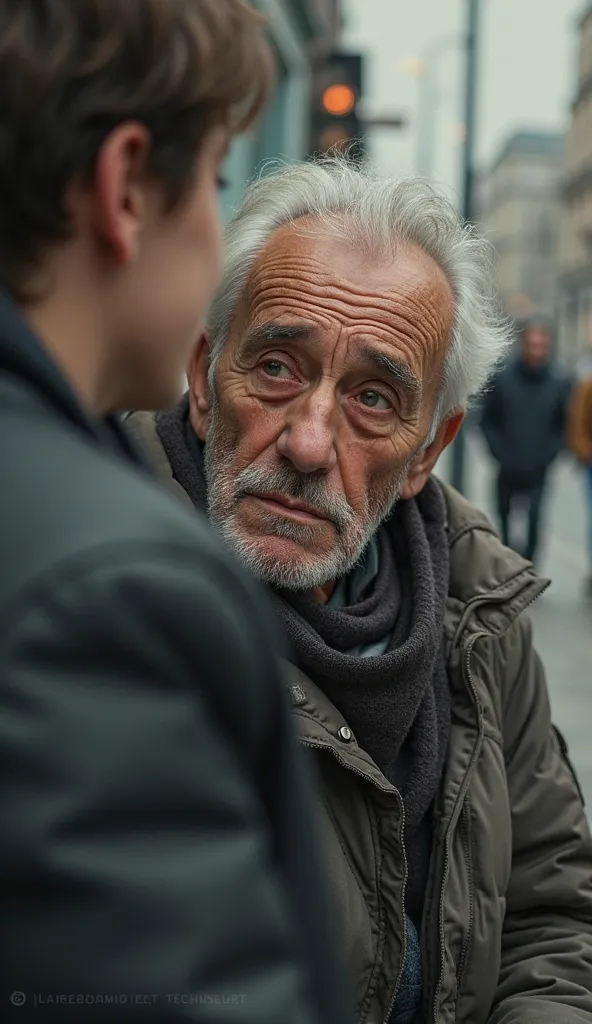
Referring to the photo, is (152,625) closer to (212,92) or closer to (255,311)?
(212,92)

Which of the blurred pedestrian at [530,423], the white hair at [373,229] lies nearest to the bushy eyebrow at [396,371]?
the white hair at [373,229]

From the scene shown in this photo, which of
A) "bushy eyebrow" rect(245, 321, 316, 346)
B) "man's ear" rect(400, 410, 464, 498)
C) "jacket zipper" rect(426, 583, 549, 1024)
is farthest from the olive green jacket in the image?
"bushy eyebrow" rect(245, 321, 316, 346)

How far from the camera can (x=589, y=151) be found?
206ft

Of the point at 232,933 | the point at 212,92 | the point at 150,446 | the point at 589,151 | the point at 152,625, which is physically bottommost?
the point at 232,933

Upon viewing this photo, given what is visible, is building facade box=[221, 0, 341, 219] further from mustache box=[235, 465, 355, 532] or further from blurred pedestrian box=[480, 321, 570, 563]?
mustache box=[235, 465, 355, 532]

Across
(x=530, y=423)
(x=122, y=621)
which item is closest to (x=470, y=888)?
(x=122, y=621)

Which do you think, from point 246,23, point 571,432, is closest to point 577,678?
point 571,432

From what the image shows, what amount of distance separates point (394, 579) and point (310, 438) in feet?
0.98

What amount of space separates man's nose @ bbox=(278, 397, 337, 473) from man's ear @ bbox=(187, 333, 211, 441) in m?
0.18

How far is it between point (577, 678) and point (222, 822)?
21.3 feet

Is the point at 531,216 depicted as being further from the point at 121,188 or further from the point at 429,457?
the point at 121,188

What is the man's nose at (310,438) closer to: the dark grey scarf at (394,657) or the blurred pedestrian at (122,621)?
the dark grey scarf at (394,657)

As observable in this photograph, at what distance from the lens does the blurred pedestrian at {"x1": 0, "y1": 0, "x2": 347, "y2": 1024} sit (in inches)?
30.3

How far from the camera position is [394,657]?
1.97 metres
